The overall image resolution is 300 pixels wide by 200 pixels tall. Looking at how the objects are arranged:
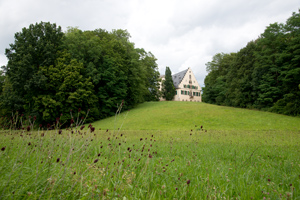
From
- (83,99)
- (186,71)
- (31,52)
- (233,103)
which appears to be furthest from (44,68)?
(186,71)

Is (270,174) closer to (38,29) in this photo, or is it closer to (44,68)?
(44,68)

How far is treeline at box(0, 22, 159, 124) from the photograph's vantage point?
2450 centimetres

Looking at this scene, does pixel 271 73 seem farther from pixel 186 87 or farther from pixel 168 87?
pixel 186 87

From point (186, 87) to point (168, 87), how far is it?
411 inches

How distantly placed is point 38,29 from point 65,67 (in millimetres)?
7197

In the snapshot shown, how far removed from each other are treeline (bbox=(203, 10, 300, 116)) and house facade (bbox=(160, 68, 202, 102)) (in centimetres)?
2828

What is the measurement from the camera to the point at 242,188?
285 cm

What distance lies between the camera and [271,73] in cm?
2883

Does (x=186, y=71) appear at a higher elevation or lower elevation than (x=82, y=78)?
higher

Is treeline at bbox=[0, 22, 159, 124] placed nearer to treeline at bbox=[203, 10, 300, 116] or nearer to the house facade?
treeline at bbox=[203, 10, 300, 116]

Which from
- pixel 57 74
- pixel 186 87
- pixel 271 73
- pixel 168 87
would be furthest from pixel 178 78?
pixel 57 74

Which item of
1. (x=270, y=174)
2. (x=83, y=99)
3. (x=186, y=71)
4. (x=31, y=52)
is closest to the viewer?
(x=270, y=174)

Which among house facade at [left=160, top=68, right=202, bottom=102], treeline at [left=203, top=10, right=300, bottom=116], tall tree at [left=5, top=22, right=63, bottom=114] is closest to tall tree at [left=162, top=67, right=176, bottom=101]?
house facade at [left=160, top=68, right=202, bottom=102]

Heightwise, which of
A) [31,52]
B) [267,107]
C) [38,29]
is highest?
[38,29]
